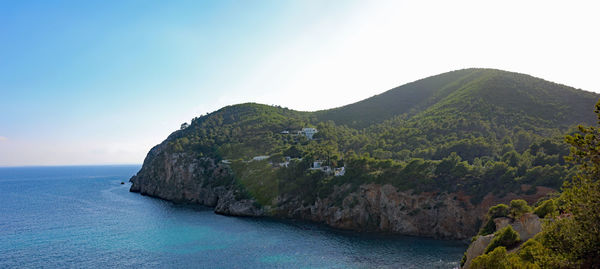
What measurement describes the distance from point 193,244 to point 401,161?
160 feet

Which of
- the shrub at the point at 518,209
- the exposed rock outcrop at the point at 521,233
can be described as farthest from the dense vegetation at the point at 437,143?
the exposed rock outcrop at the point at 521,233

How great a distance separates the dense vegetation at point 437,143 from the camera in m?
54.2

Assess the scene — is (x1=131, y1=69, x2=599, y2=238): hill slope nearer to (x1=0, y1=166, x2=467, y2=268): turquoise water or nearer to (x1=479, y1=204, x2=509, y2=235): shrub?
(x1=0, y1=166, x2=467, y2=268): turquoise water

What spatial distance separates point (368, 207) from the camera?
5859 centimetres

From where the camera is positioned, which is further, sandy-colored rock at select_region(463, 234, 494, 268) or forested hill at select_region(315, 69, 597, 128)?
forested hill at select_region(315, 69, 597, 128)

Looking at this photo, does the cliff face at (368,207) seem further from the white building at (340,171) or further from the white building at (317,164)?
the white building at (317,164)

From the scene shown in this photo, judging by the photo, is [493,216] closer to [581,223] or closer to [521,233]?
[521,233]

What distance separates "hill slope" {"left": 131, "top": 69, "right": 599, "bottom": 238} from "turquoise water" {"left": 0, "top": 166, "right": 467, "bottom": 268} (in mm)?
5909

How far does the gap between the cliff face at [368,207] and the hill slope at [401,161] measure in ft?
0.60

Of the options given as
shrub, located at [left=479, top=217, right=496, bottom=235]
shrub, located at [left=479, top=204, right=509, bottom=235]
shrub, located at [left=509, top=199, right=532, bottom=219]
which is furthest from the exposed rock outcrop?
shrub, located at [left=479, top=204, right=509, bottom=235]

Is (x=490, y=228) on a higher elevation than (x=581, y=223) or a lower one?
lower

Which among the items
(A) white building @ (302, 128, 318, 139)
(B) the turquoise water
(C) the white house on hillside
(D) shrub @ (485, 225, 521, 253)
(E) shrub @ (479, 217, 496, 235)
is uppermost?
(A) white building @ (302, 128, 318, 139)

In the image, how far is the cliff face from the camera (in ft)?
164

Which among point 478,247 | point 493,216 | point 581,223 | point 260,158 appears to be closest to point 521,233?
point 478,247
